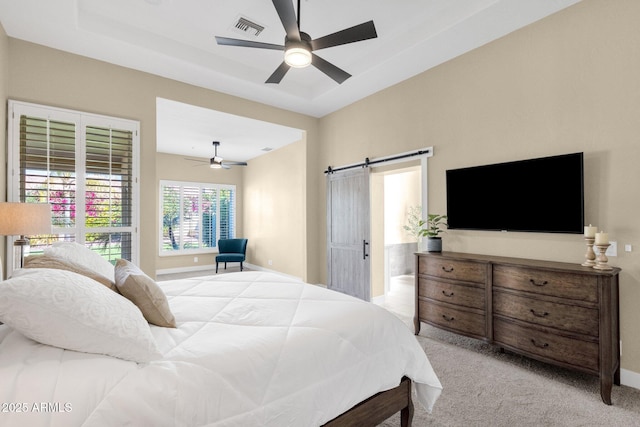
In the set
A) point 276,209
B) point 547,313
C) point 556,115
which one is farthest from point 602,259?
point 276,209

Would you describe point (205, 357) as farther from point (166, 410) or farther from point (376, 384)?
point (376, 384)

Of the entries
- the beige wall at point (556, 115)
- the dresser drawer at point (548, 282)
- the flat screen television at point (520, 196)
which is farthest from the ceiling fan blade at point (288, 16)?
the dresser drawer at point (548, 282)

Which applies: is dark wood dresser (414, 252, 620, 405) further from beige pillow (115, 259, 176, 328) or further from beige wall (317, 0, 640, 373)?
beige pillow (115, 259, 176, 328)

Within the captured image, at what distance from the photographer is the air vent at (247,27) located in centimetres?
321

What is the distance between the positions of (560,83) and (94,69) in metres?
4.90

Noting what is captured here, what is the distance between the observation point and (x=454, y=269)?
3105 mm

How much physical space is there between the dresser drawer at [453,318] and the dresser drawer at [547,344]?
0.14 metres

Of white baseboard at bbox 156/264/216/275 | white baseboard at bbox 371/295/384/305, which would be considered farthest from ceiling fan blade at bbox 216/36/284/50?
white baseboard at bbox 156/264/216/275

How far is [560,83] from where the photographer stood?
280cm

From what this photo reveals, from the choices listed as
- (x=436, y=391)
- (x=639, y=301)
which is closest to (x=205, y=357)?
(x=436, y=391)

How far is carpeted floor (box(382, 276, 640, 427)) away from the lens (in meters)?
2.00

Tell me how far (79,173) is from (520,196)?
184 inches

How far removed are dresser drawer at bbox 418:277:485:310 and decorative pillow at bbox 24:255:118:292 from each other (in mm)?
2879

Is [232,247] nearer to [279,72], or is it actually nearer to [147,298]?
[279,72]
